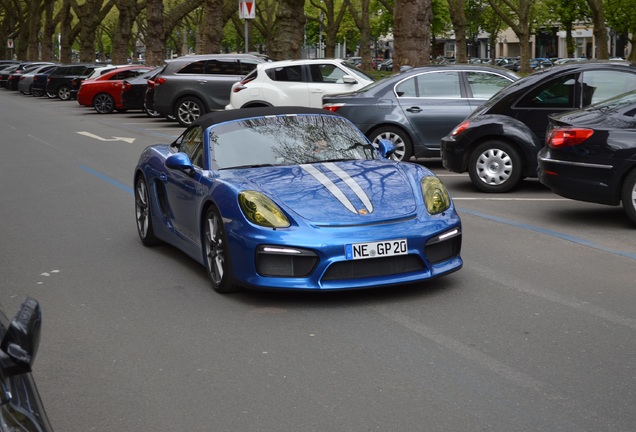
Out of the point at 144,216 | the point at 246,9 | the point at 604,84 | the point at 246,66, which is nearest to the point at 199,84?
the point at 246,66

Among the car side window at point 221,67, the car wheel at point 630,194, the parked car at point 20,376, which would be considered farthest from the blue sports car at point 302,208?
the car side window at point 221,67

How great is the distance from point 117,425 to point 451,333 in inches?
91.6

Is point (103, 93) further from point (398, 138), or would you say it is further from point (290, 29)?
point (398, 138)

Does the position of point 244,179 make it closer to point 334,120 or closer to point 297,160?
point 297,160

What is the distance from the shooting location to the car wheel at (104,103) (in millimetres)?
35031

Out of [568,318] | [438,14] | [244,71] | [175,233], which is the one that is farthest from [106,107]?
[438,14]

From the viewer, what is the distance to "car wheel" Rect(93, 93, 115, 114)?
35.0m

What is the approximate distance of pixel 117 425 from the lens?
4992mm

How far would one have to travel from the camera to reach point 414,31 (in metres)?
26.1

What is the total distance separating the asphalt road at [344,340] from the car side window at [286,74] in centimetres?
1257

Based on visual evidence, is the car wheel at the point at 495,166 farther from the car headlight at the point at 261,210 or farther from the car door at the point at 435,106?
the car headlight at the point at 261,210

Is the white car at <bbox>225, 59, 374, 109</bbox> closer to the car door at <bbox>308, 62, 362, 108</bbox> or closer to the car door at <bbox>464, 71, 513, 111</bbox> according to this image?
the car door at <bbox>308, 62, 362, 108</bbox>

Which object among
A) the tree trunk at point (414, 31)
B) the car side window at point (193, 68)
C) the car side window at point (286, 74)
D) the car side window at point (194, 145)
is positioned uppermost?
the tree trunk at point (414, 31)

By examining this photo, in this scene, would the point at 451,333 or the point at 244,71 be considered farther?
the point at 244,71
